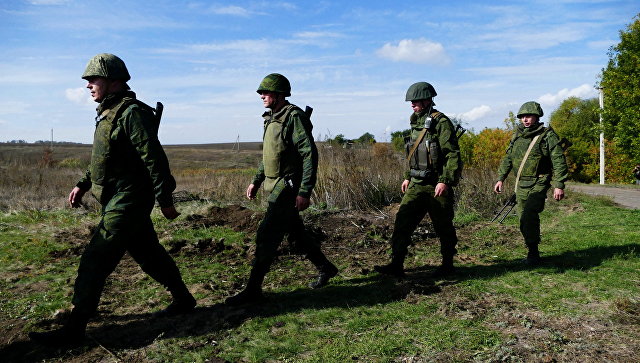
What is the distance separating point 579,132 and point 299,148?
38701 millimetres

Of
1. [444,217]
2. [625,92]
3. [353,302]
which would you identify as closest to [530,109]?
[444,217]

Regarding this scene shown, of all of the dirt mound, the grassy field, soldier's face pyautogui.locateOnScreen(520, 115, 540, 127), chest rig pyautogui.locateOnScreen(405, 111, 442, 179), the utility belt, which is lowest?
the grassy field

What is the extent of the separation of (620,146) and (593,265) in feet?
74.8

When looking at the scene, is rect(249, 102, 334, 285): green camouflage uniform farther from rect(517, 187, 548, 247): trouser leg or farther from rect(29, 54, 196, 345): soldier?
rect(517, 187, 548, 247): trouser leg

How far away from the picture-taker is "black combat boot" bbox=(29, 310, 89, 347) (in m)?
3.34

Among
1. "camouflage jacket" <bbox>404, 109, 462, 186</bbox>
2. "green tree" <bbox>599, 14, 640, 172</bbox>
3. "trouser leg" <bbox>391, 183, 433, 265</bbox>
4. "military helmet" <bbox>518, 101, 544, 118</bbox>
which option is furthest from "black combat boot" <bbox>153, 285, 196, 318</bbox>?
"green tree" <bbox>599, 14, 640, 172</bbox>

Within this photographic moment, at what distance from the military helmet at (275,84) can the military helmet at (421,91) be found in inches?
53.1

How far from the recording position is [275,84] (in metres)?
4.26

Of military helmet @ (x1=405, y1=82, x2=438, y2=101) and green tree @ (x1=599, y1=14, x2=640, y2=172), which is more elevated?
green tree @ (x1=599, y1=14, x2=640, y2=172)

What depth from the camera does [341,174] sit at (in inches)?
391

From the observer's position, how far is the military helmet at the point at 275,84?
4.24m

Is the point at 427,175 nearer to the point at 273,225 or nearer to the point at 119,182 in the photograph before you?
the point at 273,225

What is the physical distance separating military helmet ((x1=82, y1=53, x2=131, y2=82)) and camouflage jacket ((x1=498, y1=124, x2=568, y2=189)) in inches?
176

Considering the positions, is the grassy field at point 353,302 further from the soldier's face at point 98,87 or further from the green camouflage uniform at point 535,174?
the soldier's face at point 98,87
